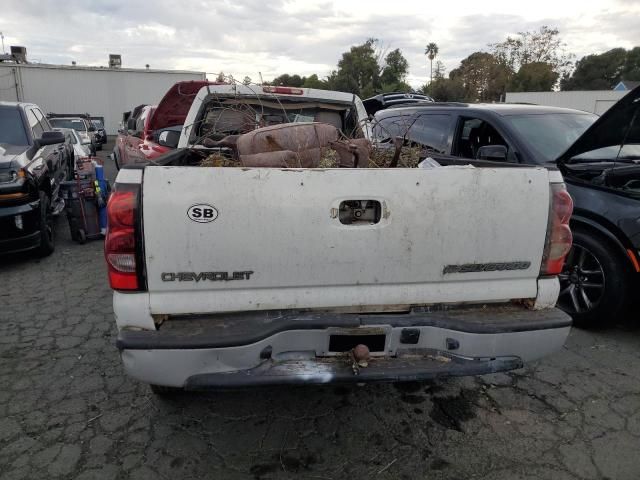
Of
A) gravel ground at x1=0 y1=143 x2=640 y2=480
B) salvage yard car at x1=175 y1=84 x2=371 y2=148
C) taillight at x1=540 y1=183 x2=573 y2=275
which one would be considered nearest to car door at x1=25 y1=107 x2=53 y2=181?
salvage yard car at x1=175 y1=84 x2=371 y2=148

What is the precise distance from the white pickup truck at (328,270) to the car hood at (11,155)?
4.08m

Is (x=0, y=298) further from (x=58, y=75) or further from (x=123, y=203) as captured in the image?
(x=58, y=75)

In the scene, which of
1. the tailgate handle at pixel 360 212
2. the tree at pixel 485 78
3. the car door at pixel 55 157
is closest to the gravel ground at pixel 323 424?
the tailgate handle at pixel 360 212

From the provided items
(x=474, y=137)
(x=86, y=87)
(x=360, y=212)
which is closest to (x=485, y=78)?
(x=86, y=87)

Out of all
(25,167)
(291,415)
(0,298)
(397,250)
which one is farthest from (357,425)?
Result: (25,167)

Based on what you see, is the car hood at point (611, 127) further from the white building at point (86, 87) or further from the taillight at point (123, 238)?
the white building at point (86, 87)

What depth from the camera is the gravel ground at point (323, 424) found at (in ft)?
8.16

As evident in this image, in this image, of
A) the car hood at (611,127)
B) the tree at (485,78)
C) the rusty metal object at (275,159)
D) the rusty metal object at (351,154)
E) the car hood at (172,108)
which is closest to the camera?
the rusty metal object at (275,159)

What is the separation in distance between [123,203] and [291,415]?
1.64 metres

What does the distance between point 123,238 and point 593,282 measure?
3.71 meters

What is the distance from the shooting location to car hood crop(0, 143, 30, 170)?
5328 mm

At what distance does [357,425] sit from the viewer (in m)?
2.84

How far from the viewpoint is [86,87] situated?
32.4 meters

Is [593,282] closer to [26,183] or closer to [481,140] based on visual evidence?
[481,140]
